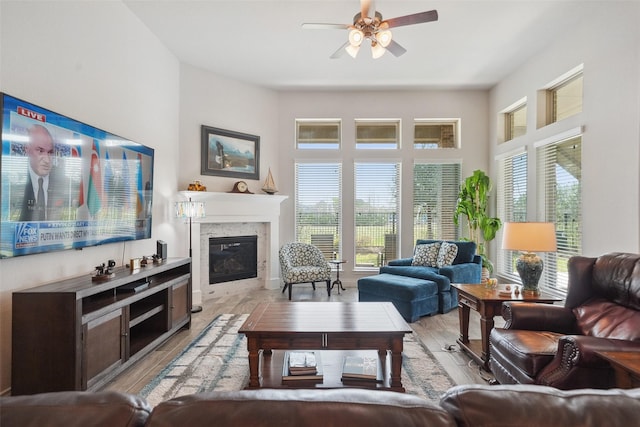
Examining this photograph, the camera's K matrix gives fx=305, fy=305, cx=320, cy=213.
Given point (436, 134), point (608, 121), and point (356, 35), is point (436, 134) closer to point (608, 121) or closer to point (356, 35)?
point (608, 121)

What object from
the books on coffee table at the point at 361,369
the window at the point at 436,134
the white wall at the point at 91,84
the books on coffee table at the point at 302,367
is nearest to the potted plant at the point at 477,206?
the window at the point at 436,134

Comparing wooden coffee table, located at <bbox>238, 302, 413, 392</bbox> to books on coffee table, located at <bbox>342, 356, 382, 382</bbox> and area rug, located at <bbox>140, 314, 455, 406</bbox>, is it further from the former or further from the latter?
area rug, located at <bbox>140, 314, 455, 406</bbox>

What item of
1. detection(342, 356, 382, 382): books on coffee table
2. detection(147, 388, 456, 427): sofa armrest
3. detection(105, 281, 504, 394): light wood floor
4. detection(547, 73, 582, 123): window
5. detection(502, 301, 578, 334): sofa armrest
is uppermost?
detection(547, 73, 582, 123): window

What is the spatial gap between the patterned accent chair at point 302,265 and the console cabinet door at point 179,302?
1539mm

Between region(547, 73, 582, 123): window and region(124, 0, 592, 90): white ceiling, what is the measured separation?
0.59 metres

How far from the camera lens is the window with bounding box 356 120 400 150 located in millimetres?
5676

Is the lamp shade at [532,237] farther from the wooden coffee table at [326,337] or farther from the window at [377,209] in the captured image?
the window at [377,209]

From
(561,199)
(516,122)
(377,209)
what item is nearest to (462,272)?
(561,199)

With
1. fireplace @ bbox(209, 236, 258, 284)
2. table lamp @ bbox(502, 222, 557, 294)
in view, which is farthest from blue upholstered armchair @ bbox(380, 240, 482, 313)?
fireplace @ bbox(209, 236, 258, 284)

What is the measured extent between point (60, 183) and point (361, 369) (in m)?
2.65

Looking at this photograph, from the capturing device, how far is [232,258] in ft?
16.6

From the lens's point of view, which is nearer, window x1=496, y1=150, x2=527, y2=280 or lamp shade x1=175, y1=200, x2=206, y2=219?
lamp shade x1=175, y1=200, x2=206, y2=219

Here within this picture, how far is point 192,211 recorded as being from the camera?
13.1ft

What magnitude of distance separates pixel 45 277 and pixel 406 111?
212 inches
